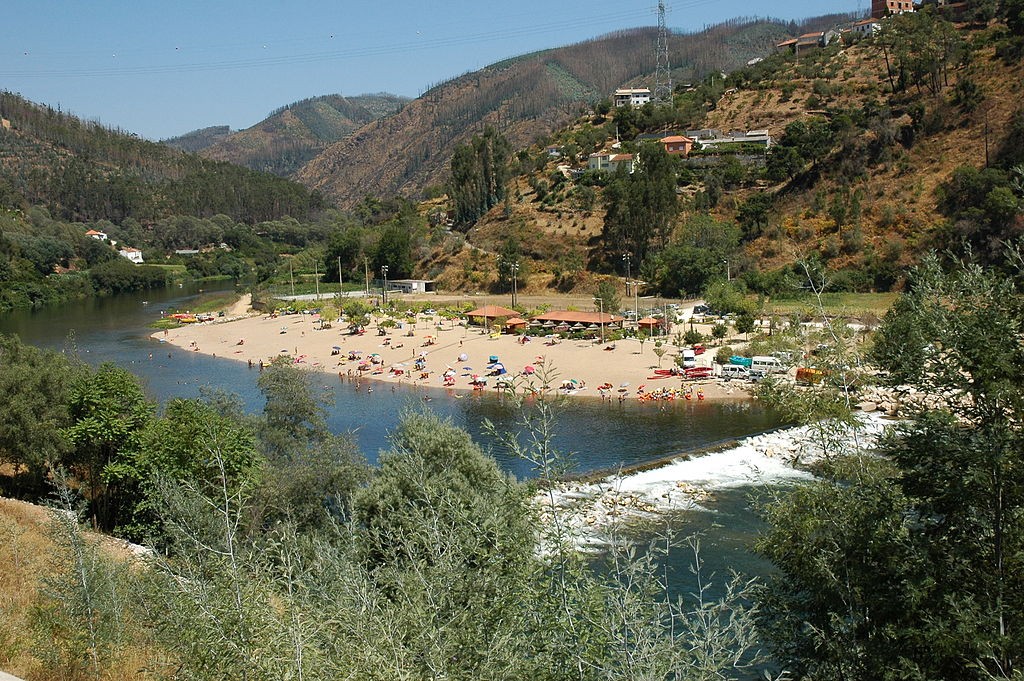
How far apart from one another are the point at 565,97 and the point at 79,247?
4750 inches

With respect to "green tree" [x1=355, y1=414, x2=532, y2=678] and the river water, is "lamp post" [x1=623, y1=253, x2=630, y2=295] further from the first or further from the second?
"green tree" [x1=355, y1=414, x2=532, y2=678]

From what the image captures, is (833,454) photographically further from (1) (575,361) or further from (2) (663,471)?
(1) (575,361)

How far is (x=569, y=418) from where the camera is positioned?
2739 centimetres

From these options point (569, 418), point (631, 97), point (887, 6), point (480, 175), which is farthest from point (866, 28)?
point (569, 418)

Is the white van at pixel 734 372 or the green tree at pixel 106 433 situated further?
the white van at pixel 734 372

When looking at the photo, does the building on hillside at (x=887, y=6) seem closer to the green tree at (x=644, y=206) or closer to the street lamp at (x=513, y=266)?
the green tree at (x=644, y=206)

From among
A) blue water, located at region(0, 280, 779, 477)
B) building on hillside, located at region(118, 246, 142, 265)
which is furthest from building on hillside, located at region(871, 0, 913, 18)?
building on hillside, located at region(118, 246, 142, 265)

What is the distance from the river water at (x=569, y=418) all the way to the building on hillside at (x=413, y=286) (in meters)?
19.2

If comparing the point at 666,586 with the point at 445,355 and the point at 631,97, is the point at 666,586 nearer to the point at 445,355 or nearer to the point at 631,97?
the point at 445,355

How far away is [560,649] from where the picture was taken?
16.6ft

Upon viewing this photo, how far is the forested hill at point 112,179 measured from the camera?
11119 centimetres

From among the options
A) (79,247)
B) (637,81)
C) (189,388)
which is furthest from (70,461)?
(637,81)

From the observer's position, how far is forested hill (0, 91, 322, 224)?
365 ft

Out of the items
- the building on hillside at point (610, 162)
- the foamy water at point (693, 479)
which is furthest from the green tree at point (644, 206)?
the foamy water at point (693, 479)
